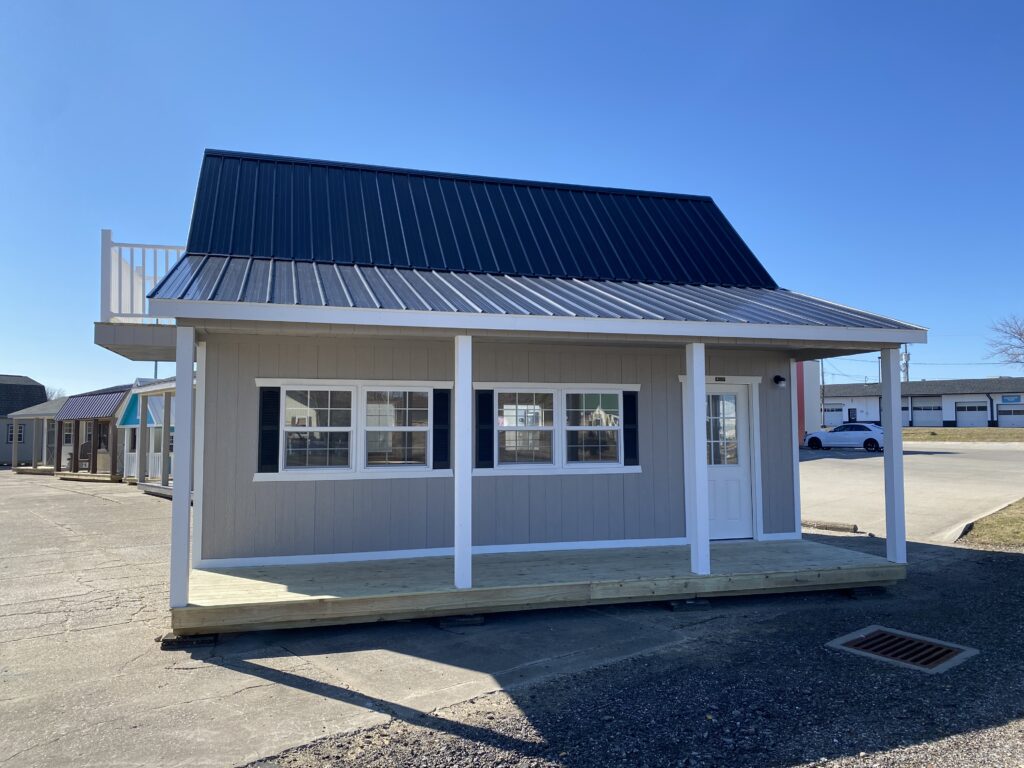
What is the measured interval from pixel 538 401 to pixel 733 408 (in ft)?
8.67

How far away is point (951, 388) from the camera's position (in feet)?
181

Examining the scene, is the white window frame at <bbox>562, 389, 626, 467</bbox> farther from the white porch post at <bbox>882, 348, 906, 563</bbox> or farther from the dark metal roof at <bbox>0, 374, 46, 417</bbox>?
the dark metal roof at <bbox>0, 374, 46, 417</bbox>

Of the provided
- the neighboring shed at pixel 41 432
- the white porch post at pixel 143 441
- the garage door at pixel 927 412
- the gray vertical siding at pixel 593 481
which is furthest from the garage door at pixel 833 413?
the gray vertical siding at pixel 593 481

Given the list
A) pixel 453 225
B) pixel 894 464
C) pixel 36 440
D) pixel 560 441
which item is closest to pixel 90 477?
pixel 36 440

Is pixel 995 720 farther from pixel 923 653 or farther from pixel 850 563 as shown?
pixel 850 563

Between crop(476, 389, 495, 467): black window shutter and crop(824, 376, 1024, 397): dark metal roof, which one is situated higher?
crop(824, 376, 1024, 397): dark metal roof

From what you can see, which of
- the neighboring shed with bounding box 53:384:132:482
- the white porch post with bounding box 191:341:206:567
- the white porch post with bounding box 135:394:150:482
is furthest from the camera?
the neighboring shed with bounding box 53:384:132:482

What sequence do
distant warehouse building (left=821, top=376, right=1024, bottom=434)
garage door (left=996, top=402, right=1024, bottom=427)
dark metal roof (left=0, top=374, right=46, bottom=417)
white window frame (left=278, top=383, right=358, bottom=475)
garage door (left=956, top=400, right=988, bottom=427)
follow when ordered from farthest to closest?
garage door (left=956, top=400, right=988, bottom=427) < distant warehouse building (left=821, top=376, right=1024, bottom=434) < garage door (left=996, top=402, right=1024, bottom=427) < dark metal roof (left=0, top=374, right=46, bottom=417) < white window frame (left=278, top=383, right=358, bottom=475)

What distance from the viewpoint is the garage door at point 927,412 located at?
56.0 m

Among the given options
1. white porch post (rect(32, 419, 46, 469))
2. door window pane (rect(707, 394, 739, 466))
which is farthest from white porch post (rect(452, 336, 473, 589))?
white porch post (rect(32, 419, 46, 469))

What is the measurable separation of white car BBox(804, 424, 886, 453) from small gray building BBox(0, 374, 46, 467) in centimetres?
3741

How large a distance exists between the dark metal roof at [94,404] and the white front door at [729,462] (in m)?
21.4

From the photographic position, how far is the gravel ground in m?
3.65

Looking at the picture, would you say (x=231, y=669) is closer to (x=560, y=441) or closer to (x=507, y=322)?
(x=507, y=322)
